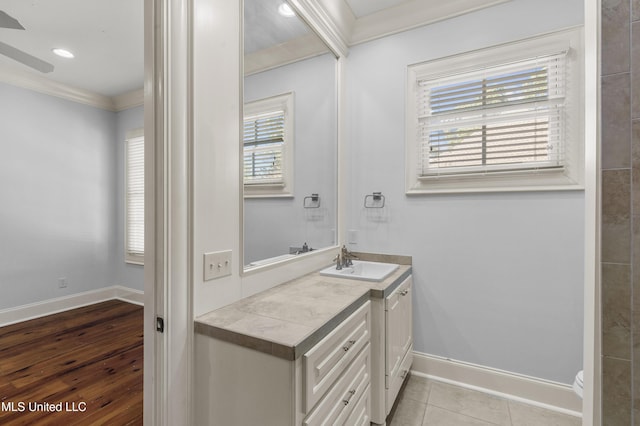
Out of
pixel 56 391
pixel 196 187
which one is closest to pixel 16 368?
pixel 56 391

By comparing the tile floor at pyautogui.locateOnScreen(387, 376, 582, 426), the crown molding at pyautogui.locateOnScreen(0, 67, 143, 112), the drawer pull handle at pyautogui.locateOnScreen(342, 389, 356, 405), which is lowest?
the tile floor at pyautogui.locateOnScreen(387, 376, 582, 426)

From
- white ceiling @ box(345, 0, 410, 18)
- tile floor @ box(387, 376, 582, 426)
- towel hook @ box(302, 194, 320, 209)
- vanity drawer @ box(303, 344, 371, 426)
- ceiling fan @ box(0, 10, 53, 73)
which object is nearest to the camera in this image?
vanity drawer @ box(303, 344, 371, 426)

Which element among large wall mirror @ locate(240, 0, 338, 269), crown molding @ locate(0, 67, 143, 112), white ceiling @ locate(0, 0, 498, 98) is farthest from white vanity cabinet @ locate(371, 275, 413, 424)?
crown molding @ locate(0, 67, 143, 112)

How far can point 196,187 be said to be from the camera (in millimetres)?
1282

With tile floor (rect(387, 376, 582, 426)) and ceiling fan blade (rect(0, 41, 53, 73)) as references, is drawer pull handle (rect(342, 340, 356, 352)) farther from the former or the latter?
ceiling fan blade (rect(0, 41, 53, 73))

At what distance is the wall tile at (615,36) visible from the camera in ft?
3.00

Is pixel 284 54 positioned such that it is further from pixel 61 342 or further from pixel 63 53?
pixel 61 342

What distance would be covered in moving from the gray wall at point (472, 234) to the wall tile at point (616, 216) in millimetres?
1248

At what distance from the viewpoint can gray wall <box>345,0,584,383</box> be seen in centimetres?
199

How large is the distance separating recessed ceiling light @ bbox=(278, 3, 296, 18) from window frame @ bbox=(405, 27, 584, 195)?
1.03 metres

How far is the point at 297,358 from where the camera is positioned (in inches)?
40.8

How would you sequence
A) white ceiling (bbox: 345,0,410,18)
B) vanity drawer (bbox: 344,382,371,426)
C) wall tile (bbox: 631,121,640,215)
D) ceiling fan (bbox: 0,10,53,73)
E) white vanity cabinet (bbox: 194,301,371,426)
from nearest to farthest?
1. wall tile (bbox: 631,121,640,215)
2. white vanity cabinet (bbox: 194,301,371,426)
3. vanity drawer (bbox: 344,382,371,426)
4. ceiling fan (bbox: 0,10,53,73)
5. white ceiling (bbox: 345,0,410,18)

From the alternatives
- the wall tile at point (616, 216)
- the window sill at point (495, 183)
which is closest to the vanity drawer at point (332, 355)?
the wall tile at point (616, 216)

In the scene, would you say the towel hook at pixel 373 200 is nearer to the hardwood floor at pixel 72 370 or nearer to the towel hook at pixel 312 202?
the towel hook at pixel 312 202
